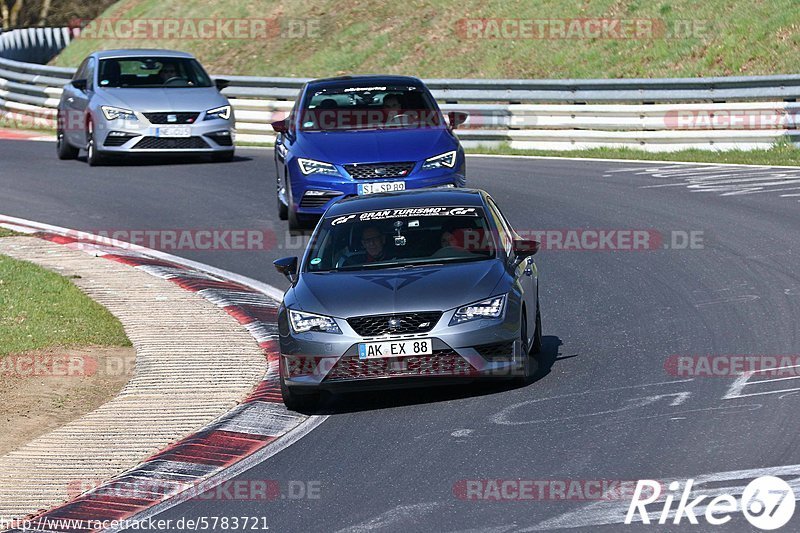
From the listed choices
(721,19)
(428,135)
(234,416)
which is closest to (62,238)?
(428,135)

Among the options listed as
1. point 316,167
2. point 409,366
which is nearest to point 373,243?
point 409,366

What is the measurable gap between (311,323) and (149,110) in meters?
13.2

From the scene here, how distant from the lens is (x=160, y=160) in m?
24.5

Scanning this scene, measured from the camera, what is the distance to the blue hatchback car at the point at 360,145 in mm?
16266

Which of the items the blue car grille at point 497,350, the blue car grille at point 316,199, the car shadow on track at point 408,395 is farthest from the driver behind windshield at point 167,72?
the blue car grille at point 497,350

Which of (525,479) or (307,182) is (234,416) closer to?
(525,479)

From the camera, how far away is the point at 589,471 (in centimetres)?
769

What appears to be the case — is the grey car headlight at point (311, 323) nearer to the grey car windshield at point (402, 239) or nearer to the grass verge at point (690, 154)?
the grey car windshield at point (402, 239)

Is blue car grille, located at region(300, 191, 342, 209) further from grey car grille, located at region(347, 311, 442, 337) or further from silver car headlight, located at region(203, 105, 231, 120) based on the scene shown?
grey car grille, located at region(347, 311, 442, 337)

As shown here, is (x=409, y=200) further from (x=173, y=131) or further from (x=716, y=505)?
(x=173, y=131)

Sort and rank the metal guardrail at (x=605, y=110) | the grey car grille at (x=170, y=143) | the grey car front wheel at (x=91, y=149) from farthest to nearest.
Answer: the grey car front wheel at (x=91, y=149) < the metal guardrail at (x=605, y=110) < the grey car grille at (x=170, y=143)

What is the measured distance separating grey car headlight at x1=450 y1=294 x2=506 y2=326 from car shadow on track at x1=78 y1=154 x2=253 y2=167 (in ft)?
46.7

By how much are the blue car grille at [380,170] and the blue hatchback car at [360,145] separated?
0.01 metres

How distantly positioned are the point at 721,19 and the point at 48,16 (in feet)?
106
